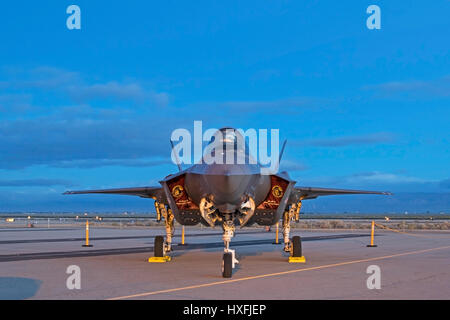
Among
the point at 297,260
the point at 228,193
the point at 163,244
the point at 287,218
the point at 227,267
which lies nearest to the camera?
the point at 228,193

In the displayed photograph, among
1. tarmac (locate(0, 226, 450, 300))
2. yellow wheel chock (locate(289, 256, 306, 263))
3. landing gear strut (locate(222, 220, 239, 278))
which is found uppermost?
landing gear strut (locate(222, 220, 239, 278))

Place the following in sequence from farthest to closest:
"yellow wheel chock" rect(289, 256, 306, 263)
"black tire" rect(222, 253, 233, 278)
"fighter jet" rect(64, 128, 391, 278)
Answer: "yellow wheel chock" rect(289, 256, 306, 263)
"black tire" rect(222, 253, 233, 278)
"fighter jet" rect(64, 128, 391, 278)

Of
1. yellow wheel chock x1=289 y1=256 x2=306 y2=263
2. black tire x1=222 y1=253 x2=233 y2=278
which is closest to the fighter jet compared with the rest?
black tire x1=222 y1=253 x2=233 y2=278

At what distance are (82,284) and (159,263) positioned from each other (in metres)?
5.26

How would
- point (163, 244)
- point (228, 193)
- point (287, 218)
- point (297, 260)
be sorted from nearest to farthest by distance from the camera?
point (228, 193), point (297, 260), point (163, 244), point (287, 218)

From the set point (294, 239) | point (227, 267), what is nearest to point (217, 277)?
point (227, 267)

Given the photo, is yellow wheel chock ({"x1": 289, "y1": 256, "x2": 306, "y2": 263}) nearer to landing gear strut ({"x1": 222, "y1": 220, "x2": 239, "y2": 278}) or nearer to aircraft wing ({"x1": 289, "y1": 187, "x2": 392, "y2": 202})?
aircraft wing ({"x1": 289, "y1": 187, "x2": 392, "y2": 202})

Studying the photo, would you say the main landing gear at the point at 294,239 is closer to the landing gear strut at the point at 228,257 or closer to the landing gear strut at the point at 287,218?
the landing gear strut at the point at 287,218

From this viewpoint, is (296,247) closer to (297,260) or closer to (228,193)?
(297,260)

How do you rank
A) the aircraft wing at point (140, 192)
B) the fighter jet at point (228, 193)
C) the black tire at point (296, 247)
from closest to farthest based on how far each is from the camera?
the fighter jet at point (228, 193) < the black tire at point (296, 247) < the aircraft wing at point (140, 192)

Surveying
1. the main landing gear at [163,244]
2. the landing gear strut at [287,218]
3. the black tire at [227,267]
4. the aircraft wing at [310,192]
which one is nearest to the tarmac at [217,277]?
the black tire at [227,267]
